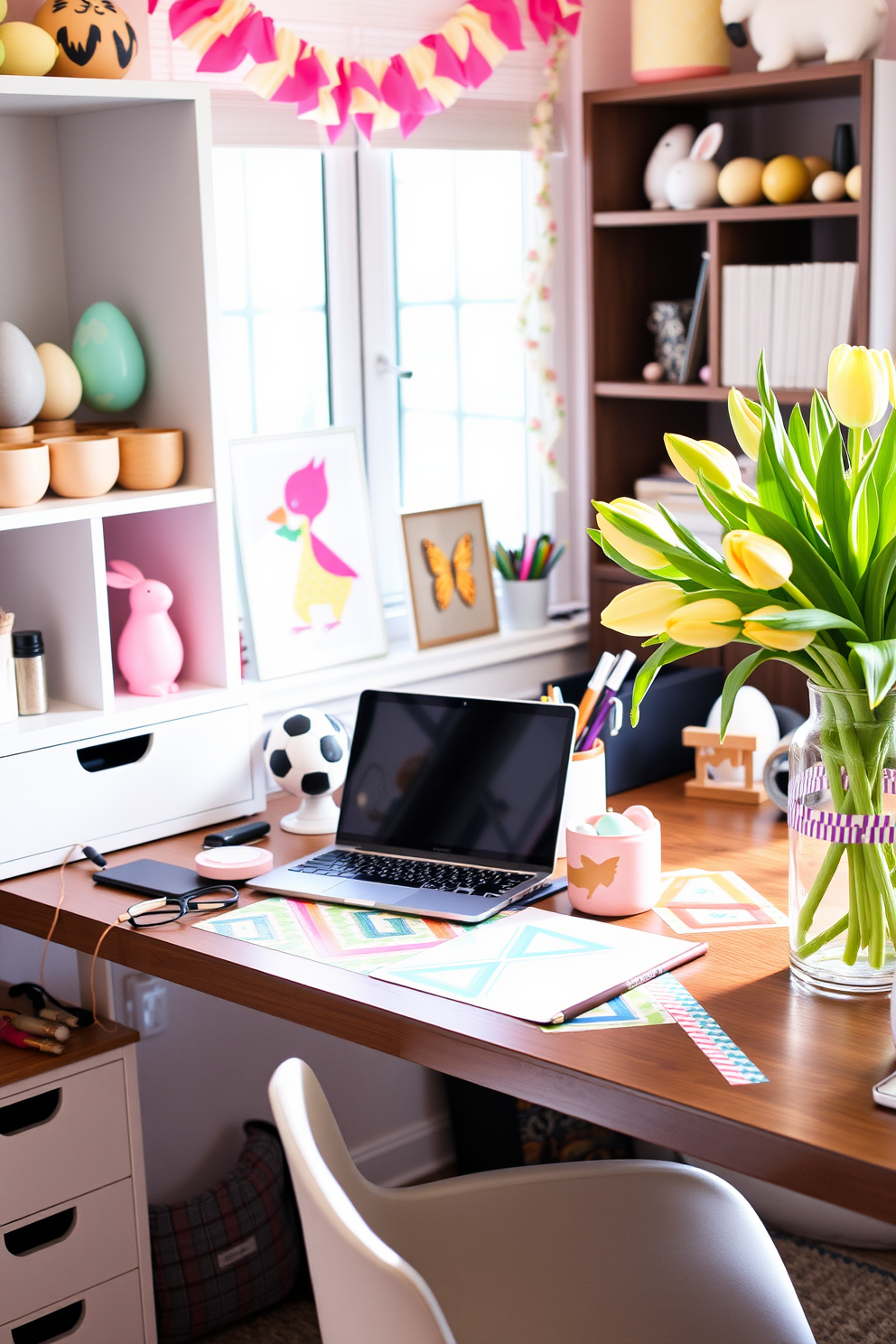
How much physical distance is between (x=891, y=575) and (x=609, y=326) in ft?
4.61

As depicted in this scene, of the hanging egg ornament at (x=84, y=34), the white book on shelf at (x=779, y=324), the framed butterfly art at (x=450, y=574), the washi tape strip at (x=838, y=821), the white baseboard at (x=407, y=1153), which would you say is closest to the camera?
the washi tape strip at (x=838, y=821)

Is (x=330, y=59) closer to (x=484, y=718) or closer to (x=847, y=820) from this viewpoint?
(x=484, y=718)

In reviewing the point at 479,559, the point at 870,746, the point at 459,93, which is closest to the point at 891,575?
the point at 870,746

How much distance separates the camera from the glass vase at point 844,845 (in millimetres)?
1420

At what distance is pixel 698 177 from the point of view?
8.18 feet

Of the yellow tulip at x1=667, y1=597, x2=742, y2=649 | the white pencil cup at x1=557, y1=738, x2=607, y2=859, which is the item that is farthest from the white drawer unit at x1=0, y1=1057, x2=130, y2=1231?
the yellow tulip at x1=667, y1=597, x2=742, y2=649

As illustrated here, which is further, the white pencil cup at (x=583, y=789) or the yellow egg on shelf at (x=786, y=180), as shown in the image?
the yellow egg on shelf at (x=786, y=180)

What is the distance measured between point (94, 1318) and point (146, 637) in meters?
0.85

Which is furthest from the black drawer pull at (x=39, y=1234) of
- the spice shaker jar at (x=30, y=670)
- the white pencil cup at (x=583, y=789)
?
the white pencil cup at (x=583, y=789)

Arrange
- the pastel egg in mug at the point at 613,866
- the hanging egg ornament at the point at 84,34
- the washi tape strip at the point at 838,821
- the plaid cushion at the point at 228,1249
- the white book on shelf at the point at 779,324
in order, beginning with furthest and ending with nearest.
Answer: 1. the white book on shelf at the point at 779,324
2. the plaid cushion at the point at 228,1249
3. the hanging egg ornament at the point at 84,34
4. the pastel egg in mug at the point at 613,866
5. the washi tape strip at the point at 838,821

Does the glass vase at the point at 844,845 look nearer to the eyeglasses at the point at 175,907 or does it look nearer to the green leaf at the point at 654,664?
the green leaf at the point at 654,664

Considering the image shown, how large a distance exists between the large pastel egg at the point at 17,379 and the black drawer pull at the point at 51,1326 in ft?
3.55

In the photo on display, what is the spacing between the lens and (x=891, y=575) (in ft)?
4.52

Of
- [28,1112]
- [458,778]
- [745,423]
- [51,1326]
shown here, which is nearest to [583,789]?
[458,778]
